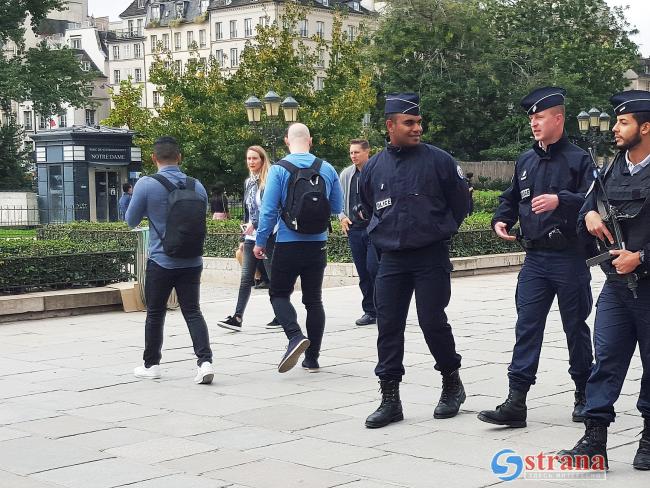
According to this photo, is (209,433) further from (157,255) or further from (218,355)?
(218,355)

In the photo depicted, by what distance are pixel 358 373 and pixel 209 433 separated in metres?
2.34

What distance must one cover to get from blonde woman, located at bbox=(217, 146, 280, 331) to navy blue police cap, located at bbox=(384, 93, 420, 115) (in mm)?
4276

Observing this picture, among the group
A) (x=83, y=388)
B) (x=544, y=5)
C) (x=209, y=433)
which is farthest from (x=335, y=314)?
(x=544, y=5)

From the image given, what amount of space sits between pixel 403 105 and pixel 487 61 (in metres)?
48.3

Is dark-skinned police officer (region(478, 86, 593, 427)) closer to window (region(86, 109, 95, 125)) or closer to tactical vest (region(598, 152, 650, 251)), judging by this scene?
tactical vest (region(598, 152, 650, 251))

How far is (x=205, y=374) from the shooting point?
28.3 ft

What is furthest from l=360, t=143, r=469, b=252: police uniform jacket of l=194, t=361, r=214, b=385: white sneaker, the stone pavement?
l=194, t=361, r=214, b=385: white sneaker

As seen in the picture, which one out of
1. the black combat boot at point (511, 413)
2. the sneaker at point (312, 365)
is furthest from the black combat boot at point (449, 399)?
the sneaker at point (312, 365)

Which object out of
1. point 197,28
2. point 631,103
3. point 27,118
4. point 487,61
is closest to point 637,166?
point 631,103

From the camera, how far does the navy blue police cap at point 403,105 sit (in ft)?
22.9

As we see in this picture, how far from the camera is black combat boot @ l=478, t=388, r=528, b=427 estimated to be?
674 centimetres

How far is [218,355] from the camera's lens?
10188 millimetres

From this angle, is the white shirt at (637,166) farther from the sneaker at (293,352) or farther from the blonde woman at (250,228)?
the blonde woman at (250,228)

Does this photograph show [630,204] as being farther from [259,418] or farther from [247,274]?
[247,274]
